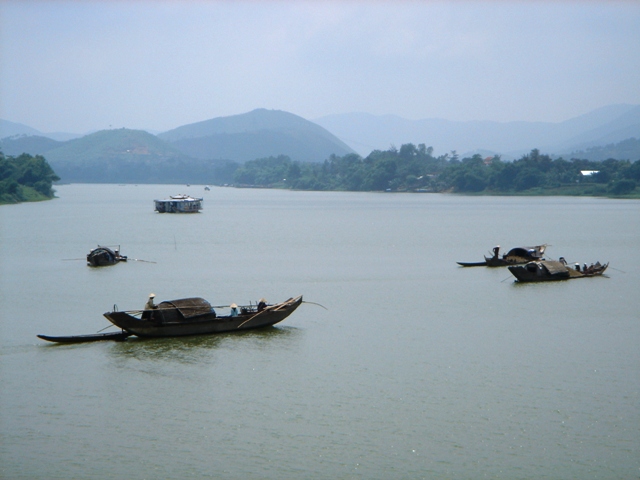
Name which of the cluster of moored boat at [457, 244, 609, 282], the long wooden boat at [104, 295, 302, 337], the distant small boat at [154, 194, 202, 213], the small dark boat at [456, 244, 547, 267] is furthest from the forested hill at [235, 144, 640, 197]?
the long wooden boat at [104, 295, 302, 337]

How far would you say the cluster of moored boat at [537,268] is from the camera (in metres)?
36.5

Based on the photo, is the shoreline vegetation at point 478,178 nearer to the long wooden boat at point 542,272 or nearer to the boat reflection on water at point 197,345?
the long wooden boat at point 542,272

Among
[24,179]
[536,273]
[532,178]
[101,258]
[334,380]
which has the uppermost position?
[532,178]

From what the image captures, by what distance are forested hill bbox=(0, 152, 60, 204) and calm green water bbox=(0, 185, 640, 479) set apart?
65421mm

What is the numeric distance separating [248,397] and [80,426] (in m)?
4.14

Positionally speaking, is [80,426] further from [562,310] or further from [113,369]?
[562,310]

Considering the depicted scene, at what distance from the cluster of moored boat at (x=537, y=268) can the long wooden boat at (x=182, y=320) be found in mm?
15854

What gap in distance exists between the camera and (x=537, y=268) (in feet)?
120

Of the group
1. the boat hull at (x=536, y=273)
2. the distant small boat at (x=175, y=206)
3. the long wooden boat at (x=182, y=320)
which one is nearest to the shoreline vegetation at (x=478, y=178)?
the distant small boat at (x=175, y=206)

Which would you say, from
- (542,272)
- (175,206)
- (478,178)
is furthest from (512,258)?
(478,178)

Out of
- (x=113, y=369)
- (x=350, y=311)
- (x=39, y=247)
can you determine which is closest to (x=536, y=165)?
(x=39, y=247)

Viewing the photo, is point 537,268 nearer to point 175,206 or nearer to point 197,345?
point 197,345

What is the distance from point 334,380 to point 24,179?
103m

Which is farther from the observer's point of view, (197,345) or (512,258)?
(512,258)
